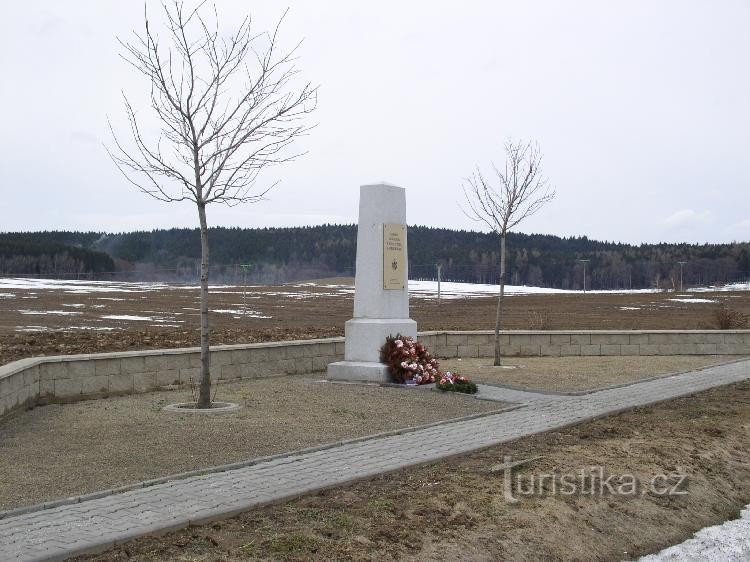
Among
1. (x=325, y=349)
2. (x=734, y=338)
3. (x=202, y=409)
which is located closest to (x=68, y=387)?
(x=202, y=409)

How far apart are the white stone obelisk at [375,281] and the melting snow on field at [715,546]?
7.47m

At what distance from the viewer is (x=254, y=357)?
14602 millimetres

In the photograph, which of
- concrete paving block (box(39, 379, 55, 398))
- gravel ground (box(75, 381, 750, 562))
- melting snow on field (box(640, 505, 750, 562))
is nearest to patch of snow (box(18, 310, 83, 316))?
concrete paving block (box(39, 379, 55, 398))

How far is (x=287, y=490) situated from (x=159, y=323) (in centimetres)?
2560

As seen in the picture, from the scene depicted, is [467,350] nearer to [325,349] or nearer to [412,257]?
[325,349]

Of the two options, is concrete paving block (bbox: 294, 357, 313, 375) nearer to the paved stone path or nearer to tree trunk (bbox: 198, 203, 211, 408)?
tree trunk (bbox: 198, 203, 211, 408)

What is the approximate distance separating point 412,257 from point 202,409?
124644 mm

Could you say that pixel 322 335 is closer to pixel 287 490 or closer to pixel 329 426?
pixel 329 426

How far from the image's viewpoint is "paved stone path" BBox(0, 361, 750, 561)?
5527mm

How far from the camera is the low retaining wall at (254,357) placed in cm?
1148

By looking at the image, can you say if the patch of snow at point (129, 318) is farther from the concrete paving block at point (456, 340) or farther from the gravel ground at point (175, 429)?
the gravel ground at point (175, 429)

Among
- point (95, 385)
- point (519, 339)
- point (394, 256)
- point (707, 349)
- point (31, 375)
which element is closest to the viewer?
point (31, 375)

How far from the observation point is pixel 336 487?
272 inches

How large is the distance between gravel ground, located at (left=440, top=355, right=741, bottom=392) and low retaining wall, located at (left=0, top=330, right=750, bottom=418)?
50cm
